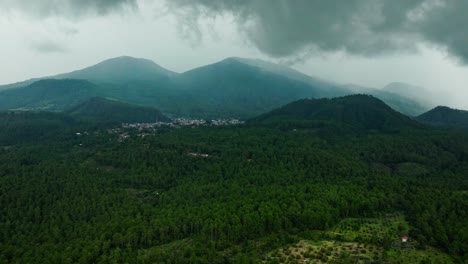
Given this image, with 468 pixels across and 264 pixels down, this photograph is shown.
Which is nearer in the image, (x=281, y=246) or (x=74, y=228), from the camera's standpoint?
(x=281, y=246)

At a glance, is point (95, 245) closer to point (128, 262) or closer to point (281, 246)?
point (128, 262)

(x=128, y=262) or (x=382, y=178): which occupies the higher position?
(x=382, y=178)

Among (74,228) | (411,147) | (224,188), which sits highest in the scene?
(411,147)

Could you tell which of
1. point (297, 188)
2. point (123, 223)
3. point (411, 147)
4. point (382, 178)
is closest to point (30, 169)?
point (123, 223)

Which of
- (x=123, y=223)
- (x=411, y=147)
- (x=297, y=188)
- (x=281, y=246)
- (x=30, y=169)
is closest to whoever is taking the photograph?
(x=281, y=246)

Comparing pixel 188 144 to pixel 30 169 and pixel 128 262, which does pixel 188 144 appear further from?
pixel 128 262

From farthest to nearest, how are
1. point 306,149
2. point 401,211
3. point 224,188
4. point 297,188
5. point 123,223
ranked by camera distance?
1. point 306,149
2. point 224,188
3. point 297,188
4. point 401,211
5. point 123,223
